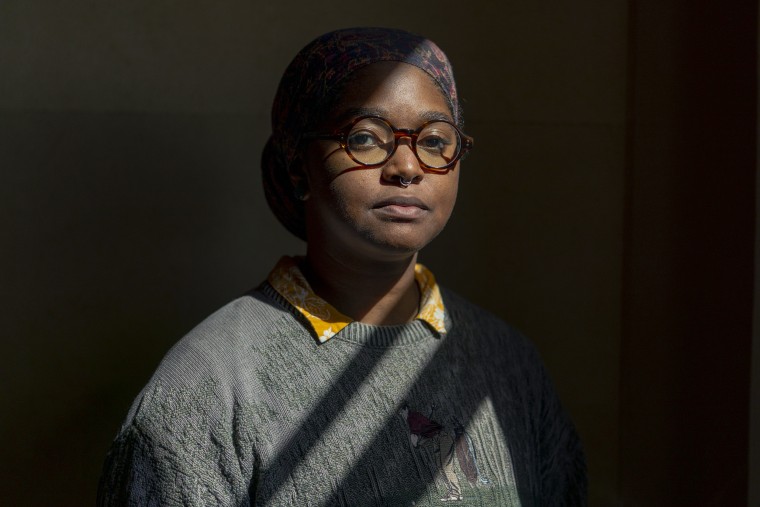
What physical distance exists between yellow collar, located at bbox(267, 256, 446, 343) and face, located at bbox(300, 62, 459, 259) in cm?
14

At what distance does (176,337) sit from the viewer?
2805 mm

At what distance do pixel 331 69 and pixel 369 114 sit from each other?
5.3 inches

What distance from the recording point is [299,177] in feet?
6.83

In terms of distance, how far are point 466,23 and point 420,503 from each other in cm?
161

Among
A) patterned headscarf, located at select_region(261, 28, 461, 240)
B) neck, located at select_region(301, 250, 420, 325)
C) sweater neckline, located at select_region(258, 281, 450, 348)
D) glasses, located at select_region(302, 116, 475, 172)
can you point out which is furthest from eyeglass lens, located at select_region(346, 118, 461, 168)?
sweater neckline, located at select_region(258, 281, 450, 348)

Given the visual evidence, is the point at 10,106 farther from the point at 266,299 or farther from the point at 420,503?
the point at 420,503

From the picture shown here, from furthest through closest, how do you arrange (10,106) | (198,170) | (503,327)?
(198,170)
(10,106)
(503,327)

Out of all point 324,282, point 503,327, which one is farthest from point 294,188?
point 503,327

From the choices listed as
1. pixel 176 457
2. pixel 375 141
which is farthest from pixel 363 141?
pixel 176 457

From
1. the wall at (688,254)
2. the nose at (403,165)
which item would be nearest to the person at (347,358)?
the nose at (403,165)

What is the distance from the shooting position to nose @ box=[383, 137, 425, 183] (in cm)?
193

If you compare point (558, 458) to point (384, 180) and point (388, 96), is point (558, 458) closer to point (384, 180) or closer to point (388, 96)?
point (384, 180)

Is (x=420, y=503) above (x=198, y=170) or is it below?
below

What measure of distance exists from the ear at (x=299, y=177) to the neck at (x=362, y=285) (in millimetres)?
133
